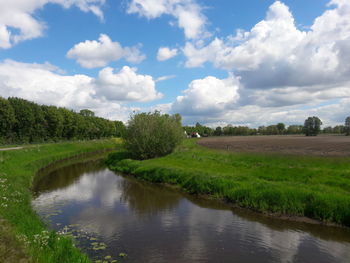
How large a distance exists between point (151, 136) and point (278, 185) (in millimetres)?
26079

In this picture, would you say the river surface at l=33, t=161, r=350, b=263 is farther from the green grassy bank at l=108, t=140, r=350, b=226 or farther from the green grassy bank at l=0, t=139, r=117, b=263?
the green grassy bank at l=0, t=139, r=117, b=263

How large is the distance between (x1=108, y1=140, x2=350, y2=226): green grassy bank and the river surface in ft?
3.32

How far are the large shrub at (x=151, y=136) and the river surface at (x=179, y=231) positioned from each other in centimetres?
1941

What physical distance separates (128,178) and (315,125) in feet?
455

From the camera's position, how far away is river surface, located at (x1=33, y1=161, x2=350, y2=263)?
11297 millimetres

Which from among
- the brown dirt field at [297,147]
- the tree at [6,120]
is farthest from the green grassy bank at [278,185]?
the tree at [6,120]

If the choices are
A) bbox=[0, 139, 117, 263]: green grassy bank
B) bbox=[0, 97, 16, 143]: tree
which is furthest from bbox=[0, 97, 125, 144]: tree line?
bbox=[0, 139, 117, 263]: green grassy bank

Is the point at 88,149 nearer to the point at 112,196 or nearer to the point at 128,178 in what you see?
the point at 128,178

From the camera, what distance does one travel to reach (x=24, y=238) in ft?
30.0

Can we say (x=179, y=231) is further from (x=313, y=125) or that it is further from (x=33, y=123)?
(x=313, y=125)

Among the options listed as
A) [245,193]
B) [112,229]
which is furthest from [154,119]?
[112,229]

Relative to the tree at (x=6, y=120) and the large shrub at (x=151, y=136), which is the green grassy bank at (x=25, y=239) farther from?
the tree at (x=6, y=120)

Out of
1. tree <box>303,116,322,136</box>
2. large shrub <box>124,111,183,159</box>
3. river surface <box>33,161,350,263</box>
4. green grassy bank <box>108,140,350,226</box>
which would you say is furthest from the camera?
tree <box>303,116,322,136</box>

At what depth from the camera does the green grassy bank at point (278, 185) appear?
15.2m
